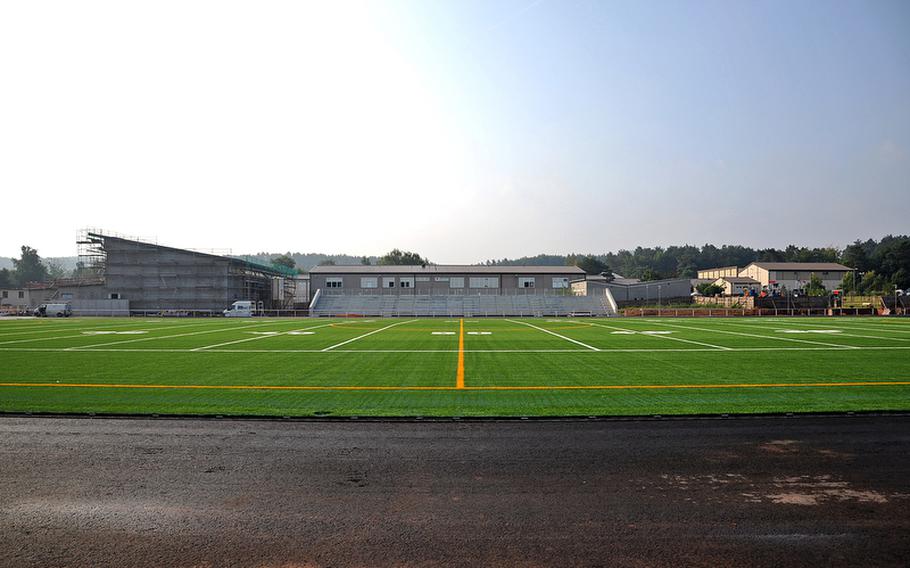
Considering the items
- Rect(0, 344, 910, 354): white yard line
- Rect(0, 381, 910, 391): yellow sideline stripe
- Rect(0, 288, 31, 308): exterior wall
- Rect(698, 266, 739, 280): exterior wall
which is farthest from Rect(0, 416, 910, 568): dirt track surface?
Rect(698, 266, 739, 280): exterior wall

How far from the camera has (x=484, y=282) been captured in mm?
76562

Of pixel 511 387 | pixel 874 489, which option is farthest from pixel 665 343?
pixel 874 489

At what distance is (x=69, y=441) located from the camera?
717 centimetres

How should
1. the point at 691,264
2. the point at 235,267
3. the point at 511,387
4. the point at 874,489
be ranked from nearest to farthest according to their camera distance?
the point at 874,489
the point at 511,387
the point at 235,267
the point at 691,264

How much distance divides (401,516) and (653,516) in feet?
7.49

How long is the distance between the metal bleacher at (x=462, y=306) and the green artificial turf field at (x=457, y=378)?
4355cm

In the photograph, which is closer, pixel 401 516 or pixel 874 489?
pixel 401 516

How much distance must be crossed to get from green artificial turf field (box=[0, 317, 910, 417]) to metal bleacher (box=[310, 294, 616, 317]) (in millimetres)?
43554

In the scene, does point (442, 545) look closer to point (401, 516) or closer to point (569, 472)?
point (401, 516)

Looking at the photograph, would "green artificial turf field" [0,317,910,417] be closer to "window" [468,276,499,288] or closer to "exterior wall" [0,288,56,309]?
"window" [468,276,499,288]

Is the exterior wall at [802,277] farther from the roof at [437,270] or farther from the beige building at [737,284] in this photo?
the roof at [437,270]

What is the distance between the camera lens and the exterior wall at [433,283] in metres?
74.9

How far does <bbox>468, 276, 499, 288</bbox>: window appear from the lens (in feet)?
250

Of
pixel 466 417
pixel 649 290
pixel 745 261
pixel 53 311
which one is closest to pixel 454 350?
pixel 466 417
